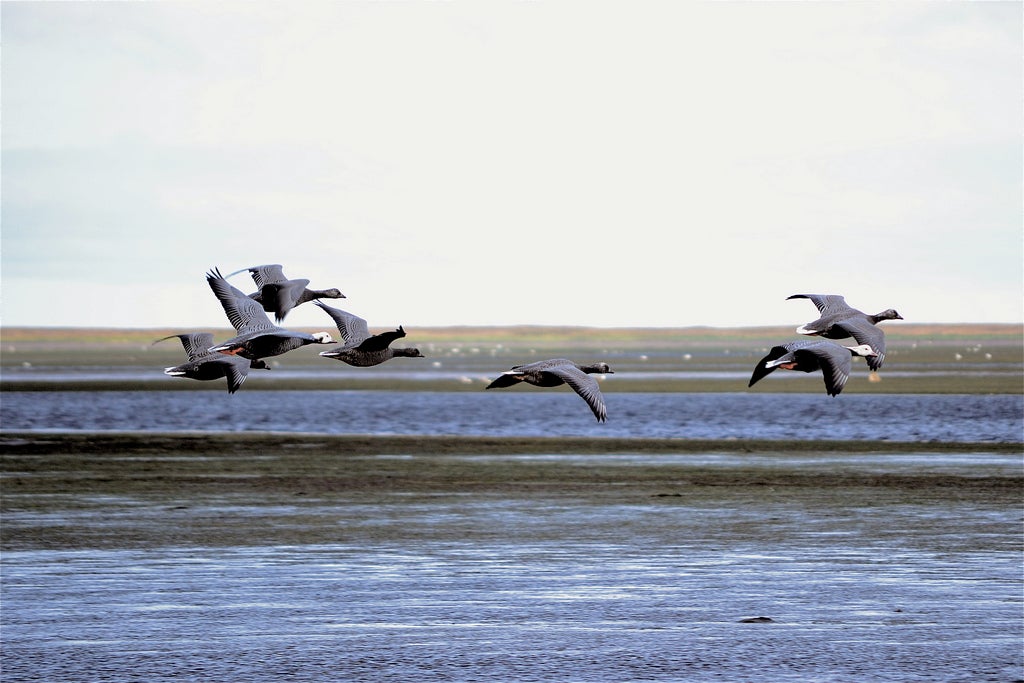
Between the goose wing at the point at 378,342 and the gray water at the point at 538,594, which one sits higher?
the goose wing at the point at 378,342

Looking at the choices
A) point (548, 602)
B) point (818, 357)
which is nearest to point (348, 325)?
point (818, 357)

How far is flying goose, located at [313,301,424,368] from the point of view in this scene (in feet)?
19.6

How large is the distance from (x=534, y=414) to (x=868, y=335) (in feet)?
406

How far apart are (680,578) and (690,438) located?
52963 millimetres

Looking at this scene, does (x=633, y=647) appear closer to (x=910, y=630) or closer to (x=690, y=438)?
(x=910, y=630)

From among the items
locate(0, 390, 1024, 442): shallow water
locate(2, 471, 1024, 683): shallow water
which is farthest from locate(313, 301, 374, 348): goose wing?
locate(0, 390, 1024, 442): shallow water

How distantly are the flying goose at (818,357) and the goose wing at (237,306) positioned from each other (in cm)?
238

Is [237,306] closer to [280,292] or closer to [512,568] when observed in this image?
[280,292]

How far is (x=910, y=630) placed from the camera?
36781 millimetres

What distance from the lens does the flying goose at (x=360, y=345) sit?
5976mm

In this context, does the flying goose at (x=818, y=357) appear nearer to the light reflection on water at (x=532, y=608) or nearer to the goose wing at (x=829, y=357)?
the goose wing at (x=829, y=357)

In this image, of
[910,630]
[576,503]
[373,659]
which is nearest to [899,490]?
[576,503]

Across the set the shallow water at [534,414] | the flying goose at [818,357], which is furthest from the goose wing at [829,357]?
the shallow water at [534,414]

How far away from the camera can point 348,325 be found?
21.8 feet
